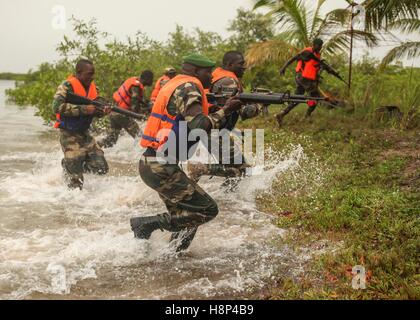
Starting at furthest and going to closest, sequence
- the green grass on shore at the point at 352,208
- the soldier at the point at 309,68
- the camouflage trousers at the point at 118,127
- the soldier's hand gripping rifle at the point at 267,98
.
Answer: the soldier at the point at 309,68
the camouflage trousers at the point at 118,127
the soldier's hand gripping rifle at the point at 267,98
the green grass on shore at the point at 352,208

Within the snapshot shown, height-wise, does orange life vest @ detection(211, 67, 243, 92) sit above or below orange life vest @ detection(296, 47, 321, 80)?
below

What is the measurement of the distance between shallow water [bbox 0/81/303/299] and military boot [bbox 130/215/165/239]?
0.10 metres

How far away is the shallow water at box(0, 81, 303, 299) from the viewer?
4.01 meters

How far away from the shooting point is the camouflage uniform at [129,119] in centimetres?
956

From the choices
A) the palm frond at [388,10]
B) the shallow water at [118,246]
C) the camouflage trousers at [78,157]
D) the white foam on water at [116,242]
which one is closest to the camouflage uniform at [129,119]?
the shallow water at [118,246]

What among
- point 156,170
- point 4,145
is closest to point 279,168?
point 156,170

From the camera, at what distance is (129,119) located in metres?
9.91

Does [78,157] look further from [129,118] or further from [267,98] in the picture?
[129,118]

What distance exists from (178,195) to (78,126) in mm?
2947

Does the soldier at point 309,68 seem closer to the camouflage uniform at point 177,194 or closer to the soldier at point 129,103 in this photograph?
the soldier at point 129,103

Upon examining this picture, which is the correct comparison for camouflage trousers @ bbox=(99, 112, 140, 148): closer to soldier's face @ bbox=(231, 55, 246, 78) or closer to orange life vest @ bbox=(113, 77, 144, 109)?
orange life vest @ bbox=(113, 77, 144, 109)

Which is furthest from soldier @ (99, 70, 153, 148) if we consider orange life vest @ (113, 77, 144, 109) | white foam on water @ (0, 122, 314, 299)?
white foam on water @ (0, 122, 314, 299)
